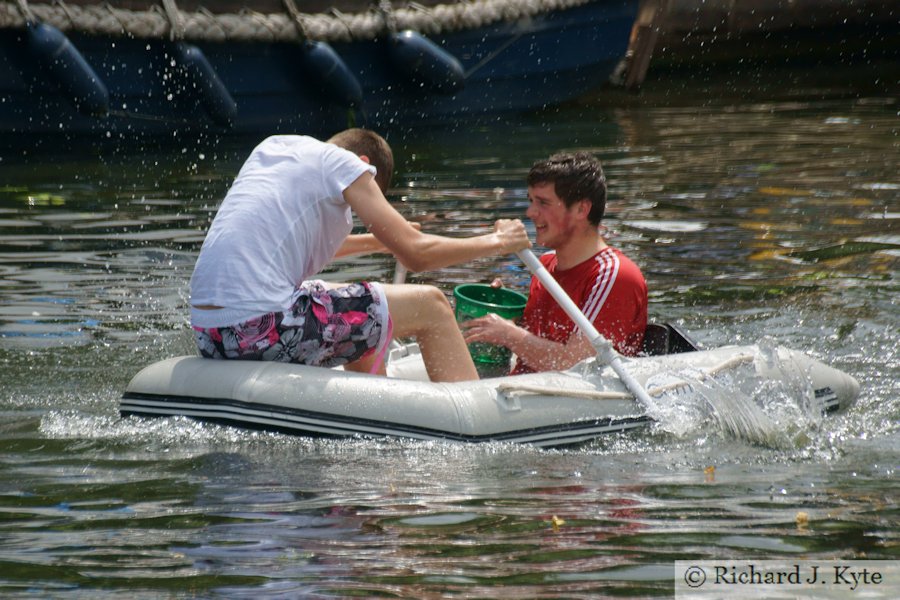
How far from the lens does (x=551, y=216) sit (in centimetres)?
519

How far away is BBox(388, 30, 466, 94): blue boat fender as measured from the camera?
12.6m

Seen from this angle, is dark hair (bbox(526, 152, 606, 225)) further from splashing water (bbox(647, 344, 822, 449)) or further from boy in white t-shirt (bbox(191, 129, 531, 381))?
splashing water (bbox(647, 344, 822, 449))

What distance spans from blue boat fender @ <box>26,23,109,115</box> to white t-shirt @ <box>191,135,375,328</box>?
697cm

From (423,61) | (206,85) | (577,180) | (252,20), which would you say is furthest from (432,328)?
(423,61)

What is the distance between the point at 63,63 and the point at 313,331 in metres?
7.26

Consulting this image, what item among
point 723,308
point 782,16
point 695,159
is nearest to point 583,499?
point 723,308

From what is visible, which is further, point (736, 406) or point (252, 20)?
point (252, 20)

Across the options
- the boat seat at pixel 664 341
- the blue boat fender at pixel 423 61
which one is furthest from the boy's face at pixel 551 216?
the blue boat fender at pixel 423 61

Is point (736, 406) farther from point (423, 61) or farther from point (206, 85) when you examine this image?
point (423, 61)

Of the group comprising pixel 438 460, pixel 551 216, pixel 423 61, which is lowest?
pixel 438 460

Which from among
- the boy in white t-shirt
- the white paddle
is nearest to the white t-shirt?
the boy in white t-shirt

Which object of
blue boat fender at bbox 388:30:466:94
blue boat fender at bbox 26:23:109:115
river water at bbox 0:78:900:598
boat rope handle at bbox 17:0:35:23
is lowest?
river water at bbox 0:78:900:598

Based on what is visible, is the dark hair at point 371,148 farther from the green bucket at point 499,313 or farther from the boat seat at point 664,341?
the boat seat at point 664,341

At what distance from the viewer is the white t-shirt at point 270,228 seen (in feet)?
15.2
